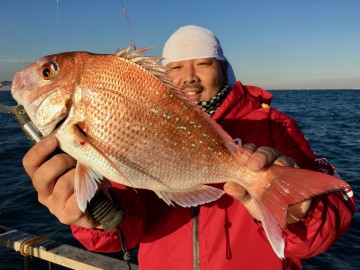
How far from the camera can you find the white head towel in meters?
3.21

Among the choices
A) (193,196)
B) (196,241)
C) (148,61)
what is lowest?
(196,241)

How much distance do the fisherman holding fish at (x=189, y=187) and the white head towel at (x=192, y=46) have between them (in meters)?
1.16

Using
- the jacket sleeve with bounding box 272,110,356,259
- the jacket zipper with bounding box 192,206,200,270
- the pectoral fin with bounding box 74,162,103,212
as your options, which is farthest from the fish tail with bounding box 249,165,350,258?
the pectoral fin with bounding box 74,162,103,212

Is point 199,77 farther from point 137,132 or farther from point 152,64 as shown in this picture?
point 137,132

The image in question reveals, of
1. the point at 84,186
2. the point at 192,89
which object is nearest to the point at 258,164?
the point at 84,186

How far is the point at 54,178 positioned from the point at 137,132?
22.9 inches

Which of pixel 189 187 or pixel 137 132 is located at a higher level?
pixel 137 132

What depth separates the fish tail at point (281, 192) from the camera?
5.58ft

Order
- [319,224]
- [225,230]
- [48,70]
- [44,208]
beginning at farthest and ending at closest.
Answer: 1. [44,208]
2. [225,230]
3. [319,224]
4. [48,70]

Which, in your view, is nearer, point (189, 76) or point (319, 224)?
point (319, 224)

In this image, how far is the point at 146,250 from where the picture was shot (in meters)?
2.74

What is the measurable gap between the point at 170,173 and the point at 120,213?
0.46 meters

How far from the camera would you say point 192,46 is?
3.22 metres

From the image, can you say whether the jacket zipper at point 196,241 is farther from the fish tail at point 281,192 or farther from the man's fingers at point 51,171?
the man's fingers at point 51,171
